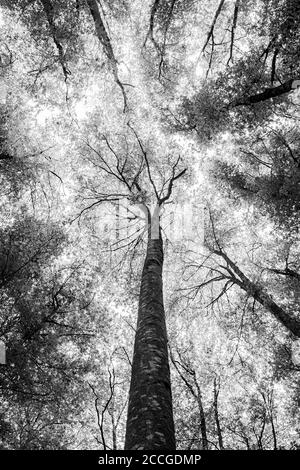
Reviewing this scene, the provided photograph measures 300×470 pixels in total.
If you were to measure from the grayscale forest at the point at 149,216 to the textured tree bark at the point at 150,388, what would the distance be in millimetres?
45

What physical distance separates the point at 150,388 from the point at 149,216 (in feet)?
28.1

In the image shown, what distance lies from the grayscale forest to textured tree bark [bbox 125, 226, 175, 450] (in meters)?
0.04

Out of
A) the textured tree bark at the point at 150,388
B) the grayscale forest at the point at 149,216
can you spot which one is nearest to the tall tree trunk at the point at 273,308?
the grayscale forest at the point at 149,216

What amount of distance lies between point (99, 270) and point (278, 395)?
11117 millimetres

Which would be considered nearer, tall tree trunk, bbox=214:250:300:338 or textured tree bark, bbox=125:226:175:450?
textured tree bark, bbox=125:226:175:450

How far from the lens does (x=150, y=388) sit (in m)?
3.77

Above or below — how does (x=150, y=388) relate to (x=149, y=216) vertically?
below

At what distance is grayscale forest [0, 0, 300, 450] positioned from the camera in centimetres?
878

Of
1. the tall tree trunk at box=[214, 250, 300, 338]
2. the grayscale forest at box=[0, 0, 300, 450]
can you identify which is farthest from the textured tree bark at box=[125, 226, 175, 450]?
the tall tree trunk at box=[214, 250, 300, 338]

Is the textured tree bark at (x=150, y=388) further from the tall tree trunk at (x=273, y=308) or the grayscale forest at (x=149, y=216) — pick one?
the tall tree trunk at (x=273, y=308)

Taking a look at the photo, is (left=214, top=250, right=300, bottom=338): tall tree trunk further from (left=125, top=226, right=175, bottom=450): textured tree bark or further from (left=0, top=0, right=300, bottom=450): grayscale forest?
(left=125, top=226, right=175, bottom=450): textured tree bark

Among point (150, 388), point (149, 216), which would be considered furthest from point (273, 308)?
point (150, 388)

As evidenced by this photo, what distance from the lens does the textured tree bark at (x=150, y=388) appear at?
3.09 metres

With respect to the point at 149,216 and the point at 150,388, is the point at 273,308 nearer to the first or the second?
the point at 149,216
